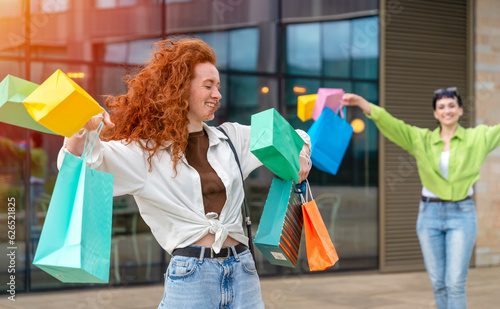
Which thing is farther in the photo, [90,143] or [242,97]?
[242,97]

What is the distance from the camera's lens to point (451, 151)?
5.06 meters

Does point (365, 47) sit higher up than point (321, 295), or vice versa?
point (365, 47)

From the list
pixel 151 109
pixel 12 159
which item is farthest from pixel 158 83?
pixel 12 159

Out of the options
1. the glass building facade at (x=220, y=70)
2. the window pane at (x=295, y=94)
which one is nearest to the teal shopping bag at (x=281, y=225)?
the glass building facade at (x=220, y=70)

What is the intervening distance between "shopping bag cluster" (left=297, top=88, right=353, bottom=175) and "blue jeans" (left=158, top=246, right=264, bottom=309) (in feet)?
2.50

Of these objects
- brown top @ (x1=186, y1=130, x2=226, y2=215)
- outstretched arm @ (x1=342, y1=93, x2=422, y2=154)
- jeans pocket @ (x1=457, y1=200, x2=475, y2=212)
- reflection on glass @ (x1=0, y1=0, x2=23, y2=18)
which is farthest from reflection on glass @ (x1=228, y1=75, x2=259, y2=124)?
brown top @ (x1=186, y1=130, x2=226, y2=215)

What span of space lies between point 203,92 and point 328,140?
0.88 m

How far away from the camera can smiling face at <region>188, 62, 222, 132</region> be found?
2639mm

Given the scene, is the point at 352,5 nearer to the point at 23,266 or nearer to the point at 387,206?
the point at 387,206

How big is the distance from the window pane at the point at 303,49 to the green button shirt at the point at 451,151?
340cm

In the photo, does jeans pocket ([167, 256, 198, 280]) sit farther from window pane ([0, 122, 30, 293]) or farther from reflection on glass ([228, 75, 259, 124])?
reflection on glass ([228, 75, 259, 124])

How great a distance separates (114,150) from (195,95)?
0.41m

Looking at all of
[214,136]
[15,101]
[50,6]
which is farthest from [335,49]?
[15,101]

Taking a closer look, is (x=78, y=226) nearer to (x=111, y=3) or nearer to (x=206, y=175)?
(x=206, y=175)
